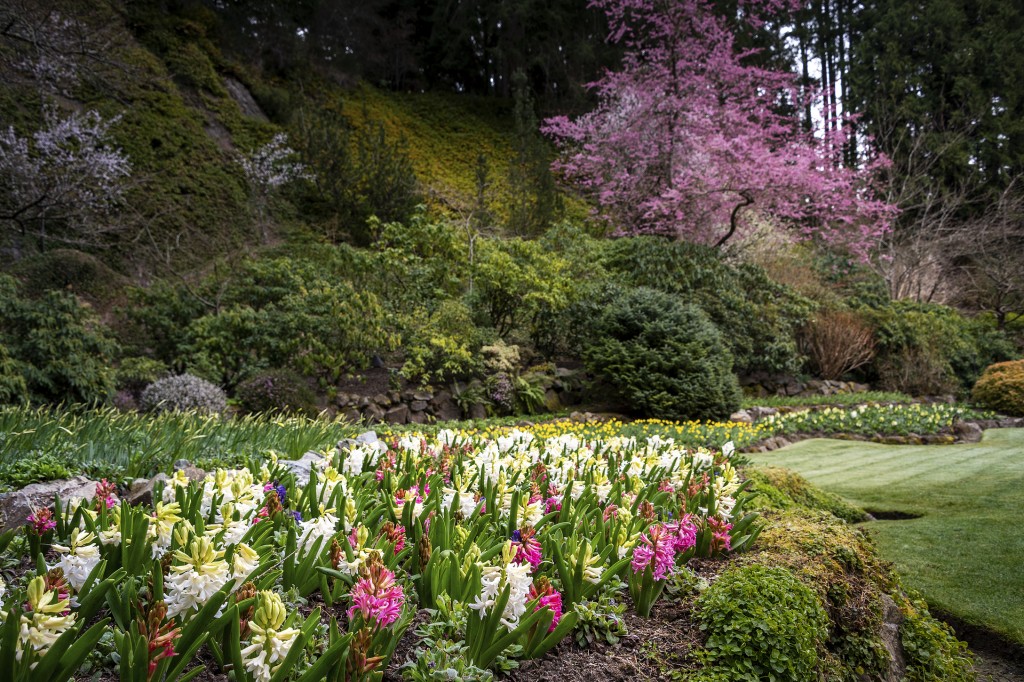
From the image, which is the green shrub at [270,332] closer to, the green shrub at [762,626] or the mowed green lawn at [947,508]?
the mowed green lawn at [947,508]

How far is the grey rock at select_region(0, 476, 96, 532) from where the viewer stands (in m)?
2.14

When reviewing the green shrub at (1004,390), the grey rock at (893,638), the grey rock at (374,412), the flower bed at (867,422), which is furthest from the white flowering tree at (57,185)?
the green shrub at (1004,390)

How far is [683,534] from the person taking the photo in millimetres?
2107

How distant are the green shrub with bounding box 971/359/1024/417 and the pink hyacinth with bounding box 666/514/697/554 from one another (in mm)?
9055

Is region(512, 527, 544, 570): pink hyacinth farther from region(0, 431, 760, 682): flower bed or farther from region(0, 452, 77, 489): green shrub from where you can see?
region(0, 452, 77, 489): green shrub

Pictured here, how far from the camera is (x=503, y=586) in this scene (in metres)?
1.47

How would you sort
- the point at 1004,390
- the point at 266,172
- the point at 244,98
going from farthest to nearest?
the point at 244,98 → the point at 266,172 → the point at 1004,390

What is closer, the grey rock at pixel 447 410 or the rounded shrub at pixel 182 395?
the rounded shrub at pixel 182 395

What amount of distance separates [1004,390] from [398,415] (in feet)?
28.6

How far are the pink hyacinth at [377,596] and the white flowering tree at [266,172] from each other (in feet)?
40.8

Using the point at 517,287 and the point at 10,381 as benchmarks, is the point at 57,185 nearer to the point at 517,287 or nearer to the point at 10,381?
the point at 10,381

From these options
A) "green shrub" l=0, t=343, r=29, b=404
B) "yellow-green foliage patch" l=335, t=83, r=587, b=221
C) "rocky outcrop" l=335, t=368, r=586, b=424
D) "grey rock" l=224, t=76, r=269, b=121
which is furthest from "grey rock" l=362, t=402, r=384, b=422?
"grey rock" l=224, t=76, r=269, b=121

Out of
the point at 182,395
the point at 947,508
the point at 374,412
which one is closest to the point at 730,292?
the point at 374,412

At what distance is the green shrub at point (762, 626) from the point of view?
1757 millimetres
